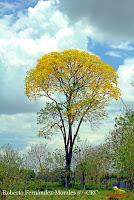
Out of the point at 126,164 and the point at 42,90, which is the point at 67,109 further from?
the point at 126,164

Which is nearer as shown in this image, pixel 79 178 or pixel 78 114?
pixel 78 114

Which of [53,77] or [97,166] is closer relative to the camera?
[53,77]

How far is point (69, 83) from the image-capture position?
40531 millimetres

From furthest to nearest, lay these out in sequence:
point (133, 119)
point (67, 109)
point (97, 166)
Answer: point (97, 166) → point (67, 109) → point (133, 119)

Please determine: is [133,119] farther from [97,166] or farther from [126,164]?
[97,166]

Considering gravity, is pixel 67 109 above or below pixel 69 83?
below

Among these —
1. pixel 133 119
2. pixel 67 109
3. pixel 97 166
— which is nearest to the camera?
pixel 133 119

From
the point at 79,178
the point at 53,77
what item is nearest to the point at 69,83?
the point at 53,77

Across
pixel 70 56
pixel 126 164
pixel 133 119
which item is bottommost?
pixel 126 164

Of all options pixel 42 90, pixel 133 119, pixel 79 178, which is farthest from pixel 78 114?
pixel 79 178

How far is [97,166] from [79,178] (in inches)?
137

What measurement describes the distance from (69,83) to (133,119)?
1189cm

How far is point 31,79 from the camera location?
136 ft

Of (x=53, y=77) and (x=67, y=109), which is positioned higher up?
(x=53, y=77)
